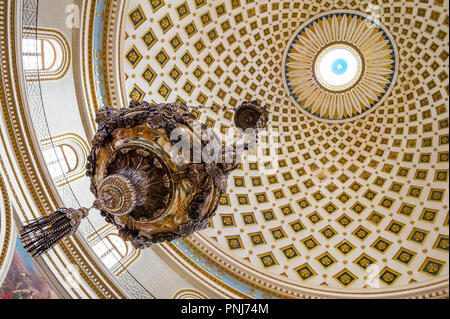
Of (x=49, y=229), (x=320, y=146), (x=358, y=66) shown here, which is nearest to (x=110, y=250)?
(x=49, y=229)

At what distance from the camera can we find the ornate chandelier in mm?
6090

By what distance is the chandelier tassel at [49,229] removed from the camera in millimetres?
4770

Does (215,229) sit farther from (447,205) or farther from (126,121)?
(447,205)

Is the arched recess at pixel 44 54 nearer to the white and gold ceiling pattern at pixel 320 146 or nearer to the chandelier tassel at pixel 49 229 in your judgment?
the white and gold ceiling pattern at pixel 320 146

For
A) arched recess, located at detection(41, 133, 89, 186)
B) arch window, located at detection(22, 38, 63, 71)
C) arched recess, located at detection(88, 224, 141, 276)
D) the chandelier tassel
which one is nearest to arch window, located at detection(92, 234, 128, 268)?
arched recess, located at detection(88, 224, 141, 276)

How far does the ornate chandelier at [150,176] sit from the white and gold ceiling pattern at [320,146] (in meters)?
7.22

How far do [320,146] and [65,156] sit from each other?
13.5 metres

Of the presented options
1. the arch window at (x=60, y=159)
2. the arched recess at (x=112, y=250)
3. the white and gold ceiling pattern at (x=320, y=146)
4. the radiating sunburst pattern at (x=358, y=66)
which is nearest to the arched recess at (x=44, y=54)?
the arch window at (x=60, y=159)

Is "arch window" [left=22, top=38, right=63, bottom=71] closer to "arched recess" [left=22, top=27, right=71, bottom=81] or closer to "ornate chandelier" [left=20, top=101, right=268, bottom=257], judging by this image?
"arched recess" [left=22, top=27, right=71, bottom=81]

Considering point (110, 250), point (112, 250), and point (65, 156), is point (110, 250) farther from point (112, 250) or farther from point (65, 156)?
point (65, 156)

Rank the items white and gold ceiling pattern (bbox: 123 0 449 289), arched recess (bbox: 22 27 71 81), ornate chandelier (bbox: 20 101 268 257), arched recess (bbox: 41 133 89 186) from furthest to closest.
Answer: white and gold ceiling pattern (bbox: 123 0 449 289), arched recess (bbox: 41 133 89 186), arched recess (bbox: 22 27 71 81), ornate chandelier (bbox: 20 101 268 257)

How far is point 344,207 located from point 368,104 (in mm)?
6205

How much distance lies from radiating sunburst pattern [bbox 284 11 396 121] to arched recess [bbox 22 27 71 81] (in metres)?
11.5

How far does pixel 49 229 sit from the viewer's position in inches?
194
